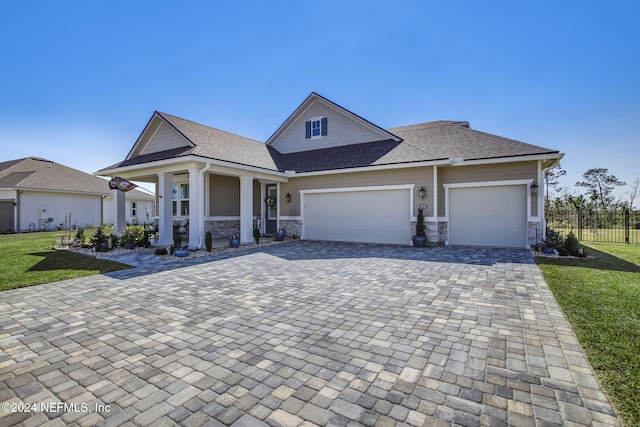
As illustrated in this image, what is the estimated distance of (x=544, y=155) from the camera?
33.0 feet

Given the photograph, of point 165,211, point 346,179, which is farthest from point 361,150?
point 165,211

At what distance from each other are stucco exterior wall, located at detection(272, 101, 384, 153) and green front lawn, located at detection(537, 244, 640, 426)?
31.3 feet

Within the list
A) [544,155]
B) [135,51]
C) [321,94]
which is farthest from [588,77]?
[135,51]

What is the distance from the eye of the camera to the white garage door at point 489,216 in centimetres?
1095

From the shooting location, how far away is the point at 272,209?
15.8m

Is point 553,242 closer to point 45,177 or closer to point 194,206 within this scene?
point 194,206

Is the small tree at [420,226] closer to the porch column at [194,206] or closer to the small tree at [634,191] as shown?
the porch column at [194,206]

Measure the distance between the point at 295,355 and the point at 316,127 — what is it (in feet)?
46.9

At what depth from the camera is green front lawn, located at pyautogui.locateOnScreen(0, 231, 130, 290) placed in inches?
261

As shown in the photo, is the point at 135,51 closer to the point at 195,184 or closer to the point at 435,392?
the point at 195,184

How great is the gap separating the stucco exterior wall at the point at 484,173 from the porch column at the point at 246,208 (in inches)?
302

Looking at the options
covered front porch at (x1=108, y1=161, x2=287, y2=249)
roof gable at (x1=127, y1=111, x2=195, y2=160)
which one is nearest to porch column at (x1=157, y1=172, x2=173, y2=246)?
covered front porch at (x1=108, y1=161, x2=287, y2=249)

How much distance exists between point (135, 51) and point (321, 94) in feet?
27.1

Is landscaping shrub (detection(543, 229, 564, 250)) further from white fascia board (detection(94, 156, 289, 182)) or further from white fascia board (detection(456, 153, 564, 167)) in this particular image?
white fascia board (detection(94, 156, 289, 182))
